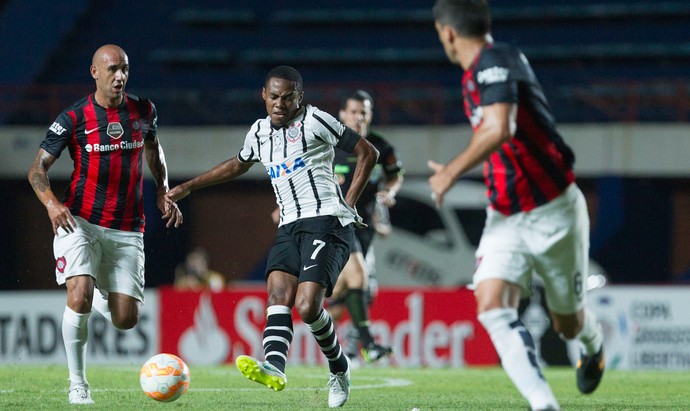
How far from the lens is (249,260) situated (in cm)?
2350

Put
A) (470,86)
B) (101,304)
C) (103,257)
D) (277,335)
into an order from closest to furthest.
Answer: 1. (470,86)
2. (277,335)
3. (103,257)
4. (101,304)

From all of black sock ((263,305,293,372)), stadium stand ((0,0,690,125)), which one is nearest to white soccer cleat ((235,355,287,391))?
black sock ((263,305,293,372))

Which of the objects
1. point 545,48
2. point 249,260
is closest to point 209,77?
point 249,260

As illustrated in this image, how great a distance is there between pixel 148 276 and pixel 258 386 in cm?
1408

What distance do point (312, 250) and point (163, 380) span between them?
115 centimetres

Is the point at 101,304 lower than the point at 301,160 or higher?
lower

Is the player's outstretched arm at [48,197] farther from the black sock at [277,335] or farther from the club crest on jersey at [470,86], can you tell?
the club crest on jersey at [470,86]

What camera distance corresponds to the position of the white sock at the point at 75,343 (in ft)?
22.6

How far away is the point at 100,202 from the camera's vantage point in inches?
282

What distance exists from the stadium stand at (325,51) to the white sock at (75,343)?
50.7 feet

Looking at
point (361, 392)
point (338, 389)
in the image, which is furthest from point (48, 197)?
point (361, 392)

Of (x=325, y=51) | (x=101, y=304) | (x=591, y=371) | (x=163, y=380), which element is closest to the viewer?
(x=591, y=371)

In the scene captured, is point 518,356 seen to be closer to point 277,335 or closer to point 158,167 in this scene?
point 277,335

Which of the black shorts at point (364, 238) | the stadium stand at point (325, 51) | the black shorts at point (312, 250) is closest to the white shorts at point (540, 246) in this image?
the black shorts at point (312, 250)
